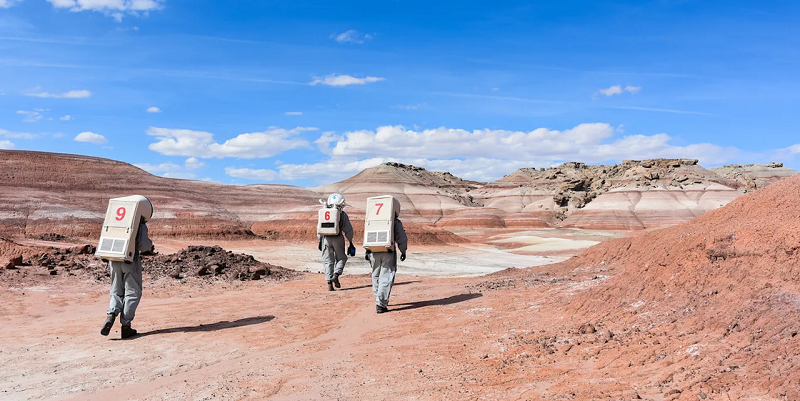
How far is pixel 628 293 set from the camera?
8.75m

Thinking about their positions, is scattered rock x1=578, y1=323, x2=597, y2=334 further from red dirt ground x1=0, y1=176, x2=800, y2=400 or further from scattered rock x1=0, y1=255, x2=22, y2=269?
scattered rock x1=0, y1=255, x2=22, y2=269

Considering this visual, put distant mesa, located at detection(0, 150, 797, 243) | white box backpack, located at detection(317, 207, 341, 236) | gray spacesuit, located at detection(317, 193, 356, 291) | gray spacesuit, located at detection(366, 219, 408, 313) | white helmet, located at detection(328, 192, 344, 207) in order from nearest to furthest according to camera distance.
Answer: gray spacesuit, located at detection(366, 219, 408, 313) < white helmet, located at detection(328, 192, 344, 207) < white box backpack, located at detection(317, 207, 341, 236) < gray spacesuit, located at detection(317, 193, 356, 291) < distant mesa, located at detection(0, 150, 797, 243)

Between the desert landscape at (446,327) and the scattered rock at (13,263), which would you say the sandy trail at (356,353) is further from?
the scattered rock at (13,263)

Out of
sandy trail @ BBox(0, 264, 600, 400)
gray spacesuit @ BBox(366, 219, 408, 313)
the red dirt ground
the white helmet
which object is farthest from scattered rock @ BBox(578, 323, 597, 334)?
the white helmet

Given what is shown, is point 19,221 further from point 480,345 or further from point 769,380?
point 769,380

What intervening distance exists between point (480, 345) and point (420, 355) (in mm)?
889

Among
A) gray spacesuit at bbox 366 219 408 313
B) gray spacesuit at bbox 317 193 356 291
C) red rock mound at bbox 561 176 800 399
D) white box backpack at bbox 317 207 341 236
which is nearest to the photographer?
red rock mound at bbox 561 176 800 399

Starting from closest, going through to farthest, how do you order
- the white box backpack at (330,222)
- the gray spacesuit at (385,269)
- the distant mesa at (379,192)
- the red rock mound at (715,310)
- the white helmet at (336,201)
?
the red rock mound at (715,310) → the gray spacesuit at (385,269) → the white helmet at (336,201) → the white box backpack at (330,222) → the distant mesa at (379,192)

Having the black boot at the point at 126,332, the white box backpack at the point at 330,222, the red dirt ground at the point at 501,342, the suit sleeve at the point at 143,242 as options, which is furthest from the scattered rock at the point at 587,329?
the white box backpack at the point at 330,222

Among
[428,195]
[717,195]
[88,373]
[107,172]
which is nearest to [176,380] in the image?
[88,373]

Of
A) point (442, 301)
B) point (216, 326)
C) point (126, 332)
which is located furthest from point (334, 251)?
point (126, 332)

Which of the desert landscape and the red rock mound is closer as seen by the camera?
the red rock mound

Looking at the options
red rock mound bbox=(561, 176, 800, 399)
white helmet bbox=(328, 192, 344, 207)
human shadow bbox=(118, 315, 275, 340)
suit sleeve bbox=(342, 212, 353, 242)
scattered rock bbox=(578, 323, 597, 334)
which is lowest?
human shadow bbox=(118, 315, 275, 340)

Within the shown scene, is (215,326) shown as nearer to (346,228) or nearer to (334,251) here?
(346,228)
